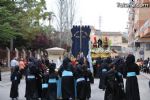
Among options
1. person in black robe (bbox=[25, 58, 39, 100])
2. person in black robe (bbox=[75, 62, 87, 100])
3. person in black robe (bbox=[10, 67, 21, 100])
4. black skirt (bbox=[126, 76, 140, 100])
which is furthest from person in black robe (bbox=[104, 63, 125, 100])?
person in black robe (bbox=[10, 67, 21, 100])

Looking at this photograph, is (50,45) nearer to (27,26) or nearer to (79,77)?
(27,26)

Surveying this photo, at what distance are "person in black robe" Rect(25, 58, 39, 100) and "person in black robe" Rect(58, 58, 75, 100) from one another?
1076 millimetres

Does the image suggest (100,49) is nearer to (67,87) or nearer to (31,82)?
(31,82)

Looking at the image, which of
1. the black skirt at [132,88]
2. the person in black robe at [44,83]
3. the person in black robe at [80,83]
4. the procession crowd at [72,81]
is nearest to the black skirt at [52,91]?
the procession crowd at [72,81]

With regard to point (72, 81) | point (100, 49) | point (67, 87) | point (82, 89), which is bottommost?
point (82, 89)

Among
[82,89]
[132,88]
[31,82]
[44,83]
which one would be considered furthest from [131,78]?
[31,82]

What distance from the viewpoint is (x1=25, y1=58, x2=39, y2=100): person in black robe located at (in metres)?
19.3

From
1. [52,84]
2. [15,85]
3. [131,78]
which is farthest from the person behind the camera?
[15,85]

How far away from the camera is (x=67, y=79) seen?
61.6ft

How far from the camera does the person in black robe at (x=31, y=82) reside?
760 inches

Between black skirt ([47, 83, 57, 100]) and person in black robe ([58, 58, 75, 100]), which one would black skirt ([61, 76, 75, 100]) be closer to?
person in black robe ([58, 58, 75, 100])

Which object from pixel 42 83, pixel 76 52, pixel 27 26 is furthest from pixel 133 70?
pixel 27 26

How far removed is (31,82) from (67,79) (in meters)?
1.58

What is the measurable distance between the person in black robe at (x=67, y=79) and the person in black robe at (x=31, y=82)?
108 centimetres
